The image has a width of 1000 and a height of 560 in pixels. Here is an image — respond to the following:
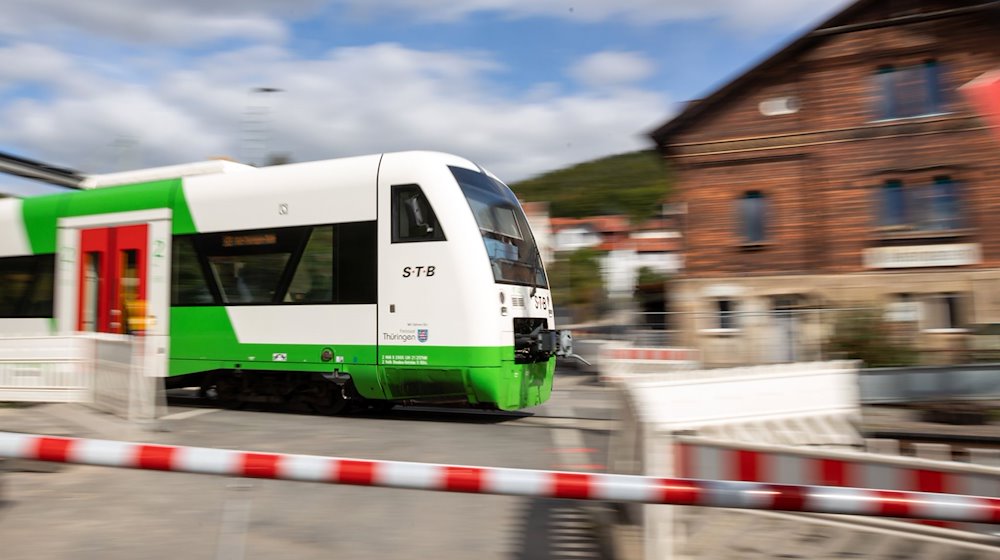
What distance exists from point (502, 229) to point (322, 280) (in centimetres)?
234

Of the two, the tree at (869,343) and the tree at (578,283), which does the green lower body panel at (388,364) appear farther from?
the tree at (578,283)

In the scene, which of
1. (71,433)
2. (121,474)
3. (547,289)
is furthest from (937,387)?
(71,433)

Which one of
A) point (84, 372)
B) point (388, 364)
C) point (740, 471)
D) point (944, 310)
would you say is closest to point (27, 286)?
point (84, 372)

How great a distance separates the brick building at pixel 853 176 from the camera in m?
20.0

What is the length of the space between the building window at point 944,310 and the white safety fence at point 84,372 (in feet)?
61.9

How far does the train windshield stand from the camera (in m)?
9.18

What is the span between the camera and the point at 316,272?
967 cm

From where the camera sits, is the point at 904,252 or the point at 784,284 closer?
the point at 904,252

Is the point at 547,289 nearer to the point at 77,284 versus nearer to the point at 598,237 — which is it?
the point at 77,284

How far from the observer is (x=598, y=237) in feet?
371

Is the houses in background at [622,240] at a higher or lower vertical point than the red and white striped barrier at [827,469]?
higher

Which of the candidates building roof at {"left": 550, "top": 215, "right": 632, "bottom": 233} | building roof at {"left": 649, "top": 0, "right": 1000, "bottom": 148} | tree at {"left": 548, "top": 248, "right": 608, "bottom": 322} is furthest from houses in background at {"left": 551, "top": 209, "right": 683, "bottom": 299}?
building roof at {"left": 649, "top": 0, "right": 1000, "bottom": 148}

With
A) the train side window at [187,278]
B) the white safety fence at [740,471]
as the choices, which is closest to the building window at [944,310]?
the white safety fence at [740,471]

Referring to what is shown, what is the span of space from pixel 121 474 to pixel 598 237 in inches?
4282
